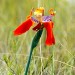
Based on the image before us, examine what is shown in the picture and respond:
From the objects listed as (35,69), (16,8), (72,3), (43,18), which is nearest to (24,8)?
(16,8)

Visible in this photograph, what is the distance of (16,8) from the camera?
4469 mm

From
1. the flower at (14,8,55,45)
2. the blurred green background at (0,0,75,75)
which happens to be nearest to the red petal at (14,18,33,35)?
the flower at (14,8,55,45)

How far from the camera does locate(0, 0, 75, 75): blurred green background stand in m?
1.91

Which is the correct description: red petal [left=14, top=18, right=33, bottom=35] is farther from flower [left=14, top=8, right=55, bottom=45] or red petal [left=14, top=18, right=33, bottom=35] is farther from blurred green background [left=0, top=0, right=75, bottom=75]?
blurred green background [left=0, top=0, right=75, bottom=75]

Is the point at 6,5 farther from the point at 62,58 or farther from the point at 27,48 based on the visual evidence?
the point at 62,58

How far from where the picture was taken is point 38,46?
2.61m

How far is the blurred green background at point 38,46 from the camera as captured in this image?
191 cm

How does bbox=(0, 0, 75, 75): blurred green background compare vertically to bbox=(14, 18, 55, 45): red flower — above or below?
below

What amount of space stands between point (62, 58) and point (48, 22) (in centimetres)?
96

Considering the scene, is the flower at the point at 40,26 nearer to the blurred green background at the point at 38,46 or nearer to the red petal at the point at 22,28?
the red petal at the point at 22,28

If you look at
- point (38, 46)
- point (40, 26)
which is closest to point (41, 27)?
point (40, 26)

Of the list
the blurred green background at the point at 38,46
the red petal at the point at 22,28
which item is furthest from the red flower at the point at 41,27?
the blurred green background at the point at 38,46

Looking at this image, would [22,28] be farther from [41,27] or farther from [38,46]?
[38,46]

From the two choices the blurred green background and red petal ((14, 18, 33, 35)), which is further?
the blurred green background
